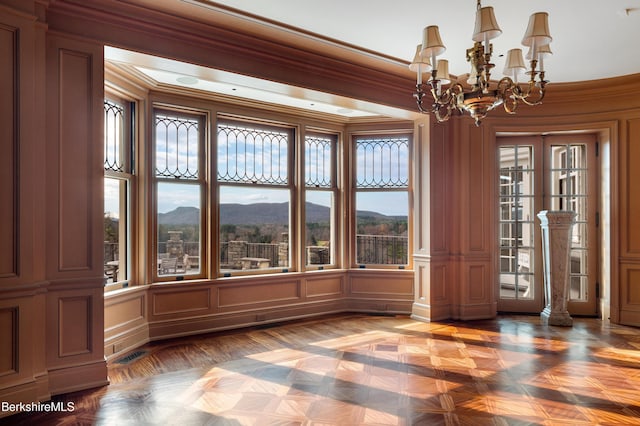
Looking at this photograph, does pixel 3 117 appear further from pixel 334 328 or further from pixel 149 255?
pixel 334 328

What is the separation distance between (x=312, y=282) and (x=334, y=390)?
2740mm

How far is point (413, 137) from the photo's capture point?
6.04 m

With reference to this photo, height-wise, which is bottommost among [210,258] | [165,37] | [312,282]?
[312,282]

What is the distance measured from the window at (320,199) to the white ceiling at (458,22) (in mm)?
1946

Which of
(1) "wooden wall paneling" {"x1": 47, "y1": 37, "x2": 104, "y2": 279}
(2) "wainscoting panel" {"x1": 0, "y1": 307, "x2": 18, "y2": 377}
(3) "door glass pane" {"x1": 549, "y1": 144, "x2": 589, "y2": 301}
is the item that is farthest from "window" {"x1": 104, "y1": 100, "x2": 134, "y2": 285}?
(3) "door glass pane" {"x1": 549, "y1": 144, "x2": 589, "y2": 301}

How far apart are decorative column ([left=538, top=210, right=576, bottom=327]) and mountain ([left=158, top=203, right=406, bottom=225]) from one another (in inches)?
77.4

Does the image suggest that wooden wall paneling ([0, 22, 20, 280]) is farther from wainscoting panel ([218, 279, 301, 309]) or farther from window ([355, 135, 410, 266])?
window ([355, 135, 410, 266])

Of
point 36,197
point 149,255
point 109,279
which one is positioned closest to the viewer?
point 36,197

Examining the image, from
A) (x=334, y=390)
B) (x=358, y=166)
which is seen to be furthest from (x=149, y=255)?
(x=358, y=166)

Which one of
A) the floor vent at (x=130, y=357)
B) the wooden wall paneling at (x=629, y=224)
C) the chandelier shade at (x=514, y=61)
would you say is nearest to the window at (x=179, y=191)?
the floor vent at (x=130, y=357)

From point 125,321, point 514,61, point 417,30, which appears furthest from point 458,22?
point 125,321

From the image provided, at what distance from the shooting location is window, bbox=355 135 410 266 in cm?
624

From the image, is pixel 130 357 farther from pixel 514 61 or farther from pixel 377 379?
pixel 514 61

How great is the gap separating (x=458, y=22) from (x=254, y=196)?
10.2 ft
